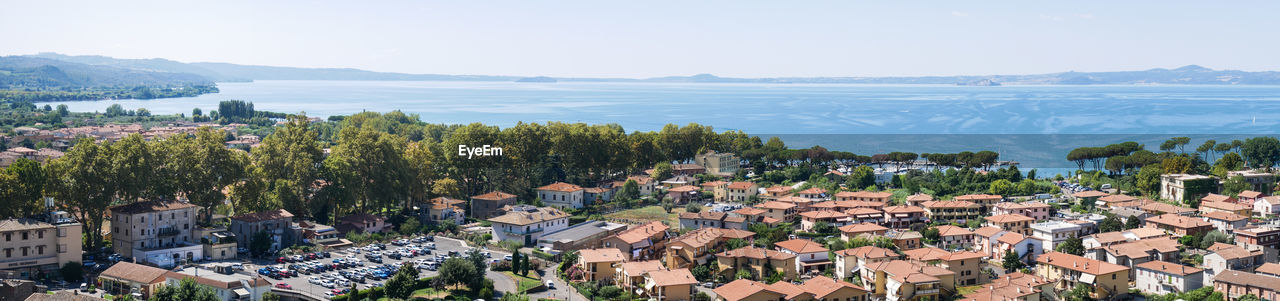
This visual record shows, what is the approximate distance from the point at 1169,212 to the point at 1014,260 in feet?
29.1

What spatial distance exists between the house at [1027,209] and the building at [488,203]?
18852 millimetres

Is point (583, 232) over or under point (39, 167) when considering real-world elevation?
under

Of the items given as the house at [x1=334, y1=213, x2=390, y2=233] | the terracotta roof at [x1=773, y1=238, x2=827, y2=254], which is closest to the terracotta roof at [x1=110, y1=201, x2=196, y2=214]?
the house at [x1=334, y1=213, x2=390, y2=233]

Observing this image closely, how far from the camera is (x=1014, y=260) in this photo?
1220 inches

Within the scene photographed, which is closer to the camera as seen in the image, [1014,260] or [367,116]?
[1014,260]

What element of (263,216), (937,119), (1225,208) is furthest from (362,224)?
(937,119)

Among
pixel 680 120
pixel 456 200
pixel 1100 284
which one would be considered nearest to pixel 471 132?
pixel 456 200

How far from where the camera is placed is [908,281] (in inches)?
1068

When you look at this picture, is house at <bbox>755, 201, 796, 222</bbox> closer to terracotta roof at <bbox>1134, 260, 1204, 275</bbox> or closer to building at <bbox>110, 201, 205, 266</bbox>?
terracotta roof at <bbox>1134, 260, 1204, 275</bbox>

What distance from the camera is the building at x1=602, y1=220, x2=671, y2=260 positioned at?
31.9m

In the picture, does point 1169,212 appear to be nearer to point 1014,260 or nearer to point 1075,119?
point 1014,260

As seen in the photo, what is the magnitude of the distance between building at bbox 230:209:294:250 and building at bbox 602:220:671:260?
1037cm

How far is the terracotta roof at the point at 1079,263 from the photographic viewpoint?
92.0 feet

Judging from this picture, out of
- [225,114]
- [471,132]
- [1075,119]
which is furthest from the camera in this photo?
[1075,119]
